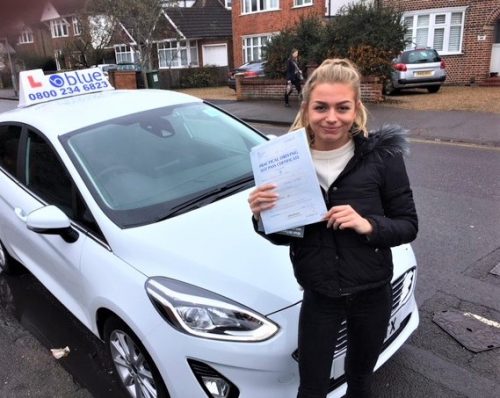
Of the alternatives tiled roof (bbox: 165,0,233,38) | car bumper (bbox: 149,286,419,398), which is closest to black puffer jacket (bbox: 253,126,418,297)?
car bumper (bbox: 149,286,419,398)

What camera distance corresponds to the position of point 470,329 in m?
3.15

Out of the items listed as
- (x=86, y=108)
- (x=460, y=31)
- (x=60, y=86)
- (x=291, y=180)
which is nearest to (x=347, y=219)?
(x=291, y=180)

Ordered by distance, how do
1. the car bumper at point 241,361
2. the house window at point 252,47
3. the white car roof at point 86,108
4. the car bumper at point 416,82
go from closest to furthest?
the car bumper at point 241,361
the white car roof at point 86,108
the car bumper at point 416,82
the house window at point 252,47

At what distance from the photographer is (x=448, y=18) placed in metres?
19.9

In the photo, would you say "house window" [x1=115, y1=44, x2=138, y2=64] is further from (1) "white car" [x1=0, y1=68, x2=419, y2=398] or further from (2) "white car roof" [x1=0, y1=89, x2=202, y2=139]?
(1) "white car" [x1=0, y1=68, x2=419, y2=398]

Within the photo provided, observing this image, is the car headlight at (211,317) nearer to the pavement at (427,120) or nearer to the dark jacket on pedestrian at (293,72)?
the pavement at (427,120)

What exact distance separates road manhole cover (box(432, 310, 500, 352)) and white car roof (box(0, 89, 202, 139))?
2.54 meters

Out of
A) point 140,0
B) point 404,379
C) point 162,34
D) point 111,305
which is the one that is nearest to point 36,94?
point 111,305

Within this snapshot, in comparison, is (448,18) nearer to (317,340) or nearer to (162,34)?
(162,34)

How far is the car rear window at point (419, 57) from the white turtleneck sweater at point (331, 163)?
15.9 metres

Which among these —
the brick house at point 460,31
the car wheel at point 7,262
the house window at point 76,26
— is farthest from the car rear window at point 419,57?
the house window at point 76,26

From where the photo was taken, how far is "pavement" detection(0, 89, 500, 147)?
945 cm

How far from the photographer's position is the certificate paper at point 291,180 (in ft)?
5.94

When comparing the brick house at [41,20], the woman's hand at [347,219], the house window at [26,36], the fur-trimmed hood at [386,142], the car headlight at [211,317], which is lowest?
the car headlight at [211,317]
